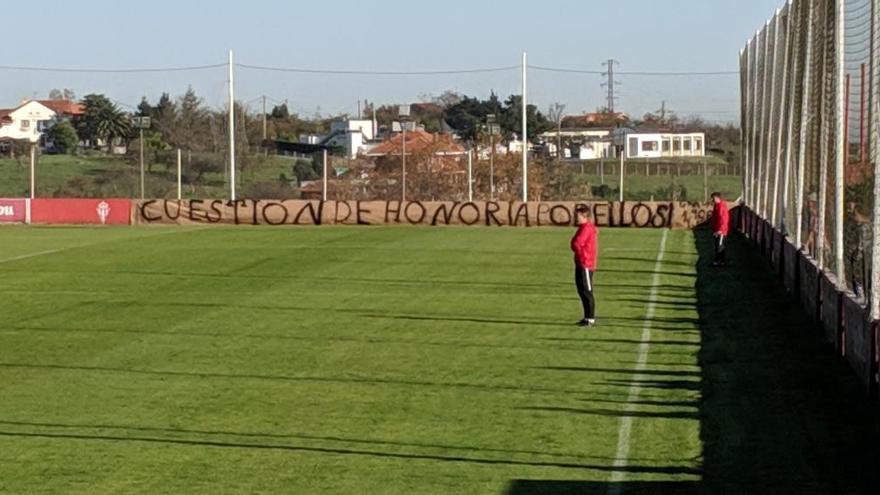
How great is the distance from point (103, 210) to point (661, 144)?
220 feet

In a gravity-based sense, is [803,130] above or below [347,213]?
above

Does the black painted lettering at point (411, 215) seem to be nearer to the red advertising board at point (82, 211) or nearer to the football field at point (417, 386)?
the red advertising board at point (82, 211)

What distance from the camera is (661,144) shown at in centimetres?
11262

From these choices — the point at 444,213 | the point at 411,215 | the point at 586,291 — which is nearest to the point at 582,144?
the point at 444,213

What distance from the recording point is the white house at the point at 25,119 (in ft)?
418

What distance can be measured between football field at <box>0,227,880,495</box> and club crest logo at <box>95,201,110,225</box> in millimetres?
21719

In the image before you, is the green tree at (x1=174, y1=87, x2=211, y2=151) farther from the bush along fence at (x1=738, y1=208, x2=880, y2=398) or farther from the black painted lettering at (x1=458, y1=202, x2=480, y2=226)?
the bush along fence at (x1=738, y1=208, x2=880, y2=398)

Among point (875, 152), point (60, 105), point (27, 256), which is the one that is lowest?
point (27, 256)

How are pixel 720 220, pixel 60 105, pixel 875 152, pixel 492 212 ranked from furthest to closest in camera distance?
1. pixel 60 105
2. pixel 492 212
3. pixel 720 220
4. pixel 875 152

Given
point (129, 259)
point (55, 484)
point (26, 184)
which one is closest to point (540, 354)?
point (55, 484)

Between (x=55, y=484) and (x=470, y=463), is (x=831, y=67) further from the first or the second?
(x=55, y=484)

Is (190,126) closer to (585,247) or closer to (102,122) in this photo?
(102,122)

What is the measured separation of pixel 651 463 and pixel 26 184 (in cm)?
6418

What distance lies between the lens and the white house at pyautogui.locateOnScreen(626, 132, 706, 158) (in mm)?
107562
